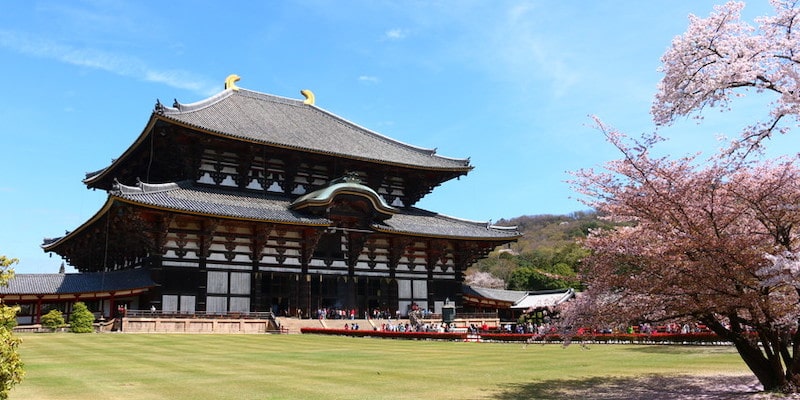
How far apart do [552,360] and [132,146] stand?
118 feet

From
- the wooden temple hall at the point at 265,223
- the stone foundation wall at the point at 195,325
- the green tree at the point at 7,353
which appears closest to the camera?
the green tree at the point at 7,353

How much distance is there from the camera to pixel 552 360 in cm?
2075

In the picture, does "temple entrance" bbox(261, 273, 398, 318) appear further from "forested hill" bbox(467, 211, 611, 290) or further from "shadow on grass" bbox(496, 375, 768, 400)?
"shadow on grass" bbox(496, 375, 768, 400)

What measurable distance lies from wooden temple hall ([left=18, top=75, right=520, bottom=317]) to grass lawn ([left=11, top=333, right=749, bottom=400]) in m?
13.0

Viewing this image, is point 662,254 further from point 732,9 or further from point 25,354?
point 25,354

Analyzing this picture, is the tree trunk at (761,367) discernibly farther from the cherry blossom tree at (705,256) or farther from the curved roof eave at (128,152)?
the curved roof eave at (128,152)

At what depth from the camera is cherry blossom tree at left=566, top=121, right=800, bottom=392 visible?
12.9 m

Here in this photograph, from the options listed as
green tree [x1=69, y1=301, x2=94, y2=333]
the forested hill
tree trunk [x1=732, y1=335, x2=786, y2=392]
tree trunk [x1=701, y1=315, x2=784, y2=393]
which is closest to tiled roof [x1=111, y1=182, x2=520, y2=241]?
green tree [x1=69, y1=301, x2=94, y2=333]

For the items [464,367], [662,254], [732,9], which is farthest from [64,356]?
[732,9]

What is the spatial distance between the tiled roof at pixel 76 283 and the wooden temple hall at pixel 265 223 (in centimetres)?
16

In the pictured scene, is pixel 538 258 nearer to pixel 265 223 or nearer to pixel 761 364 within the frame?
pixel 265 223

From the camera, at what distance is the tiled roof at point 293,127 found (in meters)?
45.5

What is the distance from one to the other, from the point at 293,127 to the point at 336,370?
36.7 m

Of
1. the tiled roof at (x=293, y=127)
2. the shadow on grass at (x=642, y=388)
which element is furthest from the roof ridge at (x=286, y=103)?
the shadow on grass at (x=642, y=388)
